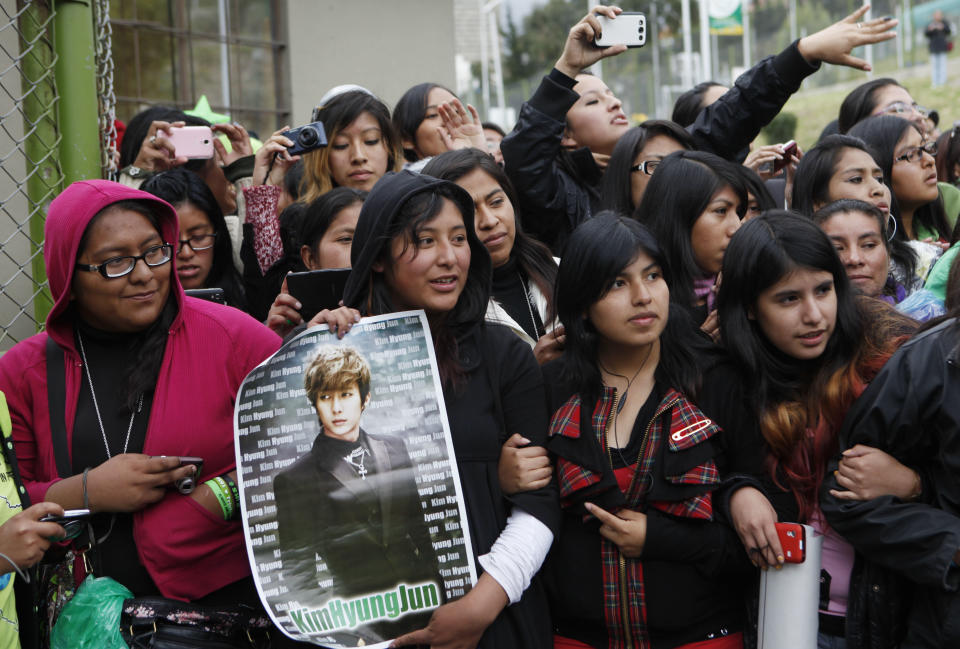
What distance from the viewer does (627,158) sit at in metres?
3.57

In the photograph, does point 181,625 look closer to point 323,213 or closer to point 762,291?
point 323,213

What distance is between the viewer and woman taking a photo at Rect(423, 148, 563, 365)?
→ 3.10 m

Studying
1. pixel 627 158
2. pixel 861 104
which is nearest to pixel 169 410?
pixel 627 158

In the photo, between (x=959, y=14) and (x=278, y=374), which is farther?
(x=959, y=14)

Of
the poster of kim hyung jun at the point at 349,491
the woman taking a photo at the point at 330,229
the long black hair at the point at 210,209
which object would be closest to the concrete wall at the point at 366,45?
the long black hair at the point at 210,209

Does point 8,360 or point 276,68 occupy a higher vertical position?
point 276,68

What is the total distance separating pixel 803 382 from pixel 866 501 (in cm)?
41

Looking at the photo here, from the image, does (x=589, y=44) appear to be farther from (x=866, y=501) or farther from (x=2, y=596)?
(x=2, y=596)

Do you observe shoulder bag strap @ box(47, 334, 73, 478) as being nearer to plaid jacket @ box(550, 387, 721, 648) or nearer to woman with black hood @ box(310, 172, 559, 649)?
woman with black hood @ box(310, 172, 559, 649)

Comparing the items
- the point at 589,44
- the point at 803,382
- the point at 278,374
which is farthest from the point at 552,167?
the point at 278,374

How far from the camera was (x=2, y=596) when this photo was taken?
2.22m

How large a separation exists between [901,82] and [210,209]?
25.4m

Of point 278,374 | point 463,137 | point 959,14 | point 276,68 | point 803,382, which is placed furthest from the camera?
point 959,14

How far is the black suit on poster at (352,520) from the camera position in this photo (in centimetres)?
224
